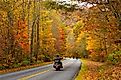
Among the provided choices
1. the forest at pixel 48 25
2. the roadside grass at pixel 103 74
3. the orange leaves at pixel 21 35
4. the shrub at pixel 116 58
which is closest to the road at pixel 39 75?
the roadside grass at pixel 103 74

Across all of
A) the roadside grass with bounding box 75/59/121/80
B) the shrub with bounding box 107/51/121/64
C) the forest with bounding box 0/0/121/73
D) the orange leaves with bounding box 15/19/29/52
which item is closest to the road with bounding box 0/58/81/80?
the roadside grass with bounding box 75/59/121/80

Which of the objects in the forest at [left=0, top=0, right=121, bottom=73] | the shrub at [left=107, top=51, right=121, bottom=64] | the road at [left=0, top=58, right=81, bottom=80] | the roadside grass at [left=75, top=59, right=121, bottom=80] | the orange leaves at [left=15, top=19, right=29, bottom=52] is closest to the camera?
the roadside grass at [left=75, top=59, right=121, bottom=80]

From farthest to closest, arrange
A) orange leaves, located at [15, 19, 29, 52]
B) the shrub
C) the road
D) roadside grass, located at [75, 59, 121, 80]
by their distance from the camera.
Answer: orange leaves, located at [15, 19, 29, 52] < the shrub < the road < roadside grass, located at [75, 59, 121, 80]

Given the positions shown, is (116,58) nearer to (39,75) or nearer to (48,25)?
(39,75)

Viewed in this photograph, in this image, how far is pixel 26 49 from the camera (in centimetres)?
5084

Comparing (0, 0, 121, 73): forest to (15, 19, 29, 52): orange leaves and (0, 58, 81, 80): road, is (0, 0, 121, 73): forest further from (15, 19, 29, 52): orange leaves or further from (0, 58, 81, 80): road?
(0, 58, 81, 80): road

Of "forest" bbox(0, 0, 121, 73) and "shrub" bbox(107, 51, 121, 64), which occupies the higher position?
"forest" bbox(0, 0, 121, 73)

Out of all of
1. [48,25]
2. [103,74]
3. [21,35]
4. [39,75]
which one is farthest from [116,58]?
[48,25]

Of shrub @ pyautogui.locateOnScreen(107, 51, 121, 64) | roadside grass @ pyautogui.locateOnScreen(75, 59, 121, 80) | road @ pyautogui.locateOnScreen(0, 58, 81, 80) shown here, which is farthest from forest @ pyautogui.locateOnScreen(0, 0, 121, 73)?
road @ pyautogui.locateOnScreen(0, 58, 81, 80)

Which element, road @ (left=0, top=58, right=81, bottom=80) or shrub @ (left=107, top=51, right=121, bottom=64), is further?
shrub @ (left=107, top=51, right=121, bottom=64)

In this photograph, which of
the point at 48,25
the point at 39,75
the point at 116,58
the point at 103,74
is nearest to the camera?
the point at 103,74

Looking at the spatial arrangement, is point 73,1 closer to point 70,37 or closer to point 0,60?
point 0,60

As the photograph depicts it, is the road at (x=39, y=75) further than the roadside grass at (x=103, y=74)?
Yes

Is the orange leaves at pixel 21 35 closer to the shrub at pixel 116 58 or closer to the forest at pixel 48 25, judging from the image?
the forest at pixel 48 25
